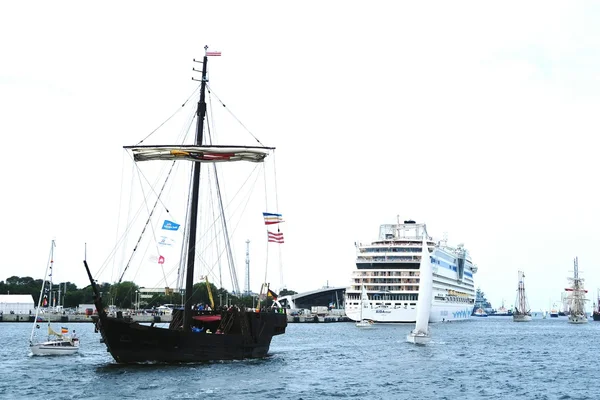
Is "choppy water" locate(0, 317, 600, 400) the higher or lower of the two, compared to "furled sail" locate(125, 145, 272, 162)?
lower

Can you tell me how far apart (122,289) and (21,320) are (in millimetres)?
20127

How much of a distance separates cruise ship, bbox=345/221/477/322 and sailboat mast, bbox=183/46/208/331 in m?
64.3

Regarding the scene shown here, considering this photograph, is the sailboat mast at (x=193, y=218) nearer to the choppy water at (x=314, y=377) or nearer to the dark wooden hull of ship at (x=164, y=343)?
the dark wooden hull of ship at (x=164, y=343)

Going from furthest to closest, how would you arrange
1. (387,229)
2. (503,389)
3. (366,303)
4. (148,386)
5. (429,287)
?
(387,229)
(366,303)
(429,287)
(503,389)
(148,386)

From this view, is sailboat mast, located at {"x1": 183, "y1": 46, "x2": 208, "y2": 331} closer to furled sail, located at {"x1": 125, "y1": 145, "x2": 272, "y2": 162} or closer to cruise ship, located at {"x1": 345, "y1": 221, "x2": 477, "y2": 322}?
furled sail, located at {"x1": 125, "y1": 145, "x2": 272, "y2": 162}

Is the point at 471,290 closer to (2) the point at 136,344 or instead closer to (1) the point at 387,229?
(1) the point at 387,229

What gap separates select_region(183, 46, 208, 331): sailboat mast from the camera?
42.3m

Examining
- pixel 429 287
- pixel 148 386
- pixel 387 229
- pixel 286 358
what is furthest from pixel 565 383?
pixel 387 229

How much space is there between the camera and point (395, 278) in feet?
381

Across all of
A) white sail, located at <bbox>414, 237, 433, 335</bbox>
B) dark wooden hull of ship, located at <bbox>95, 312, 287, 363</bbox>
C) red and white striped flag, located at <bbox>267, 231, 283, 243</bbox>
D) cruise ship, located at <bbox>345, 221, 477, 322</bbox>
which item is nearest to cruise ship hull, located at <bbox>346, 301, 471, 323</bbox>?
cruise ship, located at <bbox>345, 221, 477, 322</bbox>

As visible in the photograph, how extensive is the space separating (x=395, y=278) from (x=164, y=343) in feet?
257

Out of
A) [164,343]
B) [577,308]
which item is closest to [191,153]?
[164,343]

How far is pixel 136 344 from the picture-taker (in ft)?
133

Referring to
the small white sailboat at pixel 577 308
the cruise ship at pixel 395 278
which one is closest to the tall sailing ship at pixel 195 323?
the cruise ship at pixel 395 278
